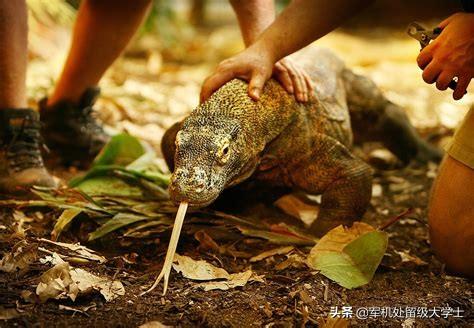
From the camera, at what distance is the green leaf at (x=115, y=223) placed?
256 cm

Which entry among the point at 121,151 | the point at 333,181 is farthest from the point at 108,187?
the point at 333,181

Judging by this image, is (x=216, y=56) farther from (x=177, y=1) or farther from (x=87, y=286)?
(x=87, y=286)

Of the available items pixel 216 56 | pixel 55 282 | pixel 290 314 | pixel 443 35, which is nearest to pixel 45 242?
pixel 55 282

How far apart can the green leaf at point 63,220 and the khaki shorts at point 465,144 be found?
1675 mm

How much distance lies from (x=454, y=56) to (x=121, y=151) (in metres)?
1.88

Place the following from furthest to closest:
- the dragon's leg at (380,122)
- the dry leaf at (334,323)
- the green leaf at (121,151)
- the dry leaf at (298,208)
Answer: the dragon's leg at (380,122), the green leaf at (121,151), the dry leaf at (298,208), the dry leaf at (334,323)

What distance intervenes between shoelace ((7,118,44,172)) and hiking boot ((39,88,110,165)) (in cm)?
53

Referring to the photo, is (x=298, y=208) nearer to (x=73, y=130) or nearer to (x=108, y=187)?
(x=108, y=187)

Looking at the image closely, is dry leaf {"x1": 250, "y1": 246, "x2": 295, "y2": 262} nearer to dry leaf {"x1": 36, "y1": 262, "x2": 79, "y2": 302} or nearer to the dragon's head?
the dragon's head

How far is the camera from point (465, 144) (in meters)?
2.51

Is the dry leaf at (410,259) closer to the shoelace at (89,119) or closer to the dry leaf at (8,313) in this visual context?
the dry leaf at (8,313)

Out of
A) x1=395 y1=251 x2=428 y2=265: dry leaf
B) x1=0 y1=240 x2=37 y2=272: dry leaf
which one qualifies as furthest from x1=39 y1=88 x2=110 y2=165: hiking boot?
x1=395 y1=251 x2=428 y2=265: dry leaf

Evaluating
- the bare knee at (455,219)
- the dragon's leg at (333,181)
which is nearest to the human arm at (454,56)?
the bare knee at (455,219)

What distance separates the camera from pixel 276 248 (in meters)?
2.63
